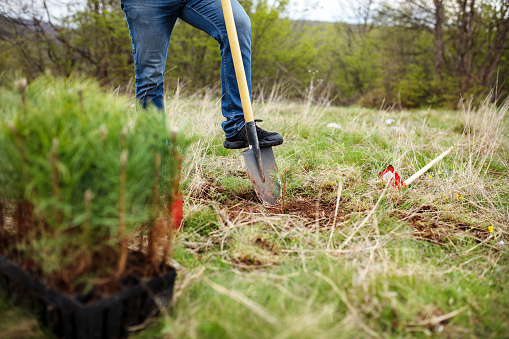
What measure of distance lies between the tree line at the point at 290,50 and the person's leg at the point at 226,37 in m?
3.03

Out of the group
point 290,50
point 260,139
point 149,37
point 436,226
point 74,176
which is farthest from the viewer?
point 290,50

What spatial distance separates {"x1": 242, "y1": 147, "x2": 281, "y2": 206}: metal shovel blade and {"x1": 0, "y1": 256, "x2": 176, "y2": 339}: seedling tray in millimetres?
1037

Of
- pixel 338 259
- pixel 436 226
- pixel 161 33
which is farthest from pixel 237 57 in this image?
pixel 436 226

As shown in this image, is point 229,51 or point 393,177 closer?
point 229,51

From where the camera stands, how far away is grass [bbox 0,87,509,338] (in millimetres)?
1008

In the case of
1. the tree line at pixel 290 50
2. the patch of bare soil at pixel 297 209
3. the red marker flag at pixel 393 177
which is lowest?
the patch of bare soil at pixel 297 209

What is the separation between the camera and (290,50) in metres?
12.7

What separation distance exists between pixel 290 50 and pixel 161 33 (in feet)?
37.9

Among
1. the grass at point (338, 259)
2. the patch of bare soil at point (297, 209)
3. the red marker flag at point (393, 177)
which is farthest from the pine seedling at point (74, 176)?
the red marker flag at point (393, 177)

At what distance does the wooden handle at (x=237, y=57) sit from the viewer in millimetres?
1851

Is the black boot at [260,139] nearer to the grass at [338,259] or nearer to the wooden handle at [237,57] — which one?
the wooden handle at [237,57]

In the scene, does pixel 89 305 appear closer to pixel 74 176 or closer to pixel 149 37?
pixel 74 176

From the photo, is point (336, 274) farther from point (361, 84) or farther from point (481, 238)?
point (361, 84)

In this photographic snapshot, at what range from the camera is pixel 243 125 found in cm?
213
